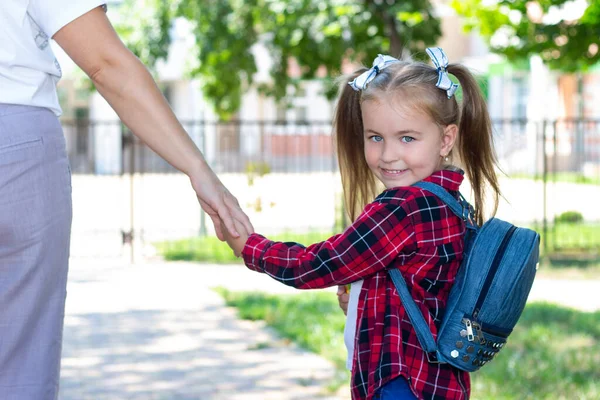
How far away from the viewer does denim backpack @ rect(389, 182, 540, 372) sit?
2.36m

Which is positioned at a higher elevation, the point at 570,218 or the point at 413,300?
the point at 413,300

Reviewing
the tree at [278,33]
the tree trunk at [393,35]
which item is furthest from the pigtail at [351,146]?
the tree trunk at [393,35]

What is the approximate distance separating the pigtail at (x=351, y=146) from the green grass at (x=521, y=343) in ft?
7.49

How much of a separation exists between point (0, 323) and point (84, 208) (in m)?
17.3

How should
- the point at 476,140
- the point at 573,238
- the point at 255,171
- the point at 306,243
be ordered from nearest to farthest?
the point at 476,140, the point at 306,243, the point at 573,238, the point at 255,171

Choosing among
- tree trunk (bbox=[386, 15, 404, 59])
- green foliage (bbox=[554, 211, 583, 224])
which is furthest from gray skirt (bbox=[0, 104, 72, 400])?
green foliage (bbox=[554, 211, 583, 224])

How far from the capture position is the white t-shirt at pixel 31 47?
206cm

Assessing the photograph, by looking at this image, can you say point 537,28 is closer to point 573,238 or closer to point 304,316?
point 304,316

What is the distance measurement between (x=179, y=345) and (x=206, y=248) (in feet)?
21.4

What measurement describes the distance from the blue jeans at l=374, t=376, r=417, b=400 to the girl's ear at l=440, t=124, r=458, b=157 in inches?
25.1

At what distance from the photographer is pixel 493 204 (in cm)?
285

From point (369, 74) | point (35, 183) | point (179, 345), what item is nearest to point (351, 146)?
point (369, 74)

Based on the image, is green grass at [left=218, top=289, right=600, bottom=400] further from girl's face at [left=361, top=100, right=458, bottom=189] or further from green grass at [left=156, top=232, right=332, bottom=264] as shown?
green grass at [left=156, top=232, right=332, bottom=264]

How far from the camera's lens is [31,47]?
6.91 ft
